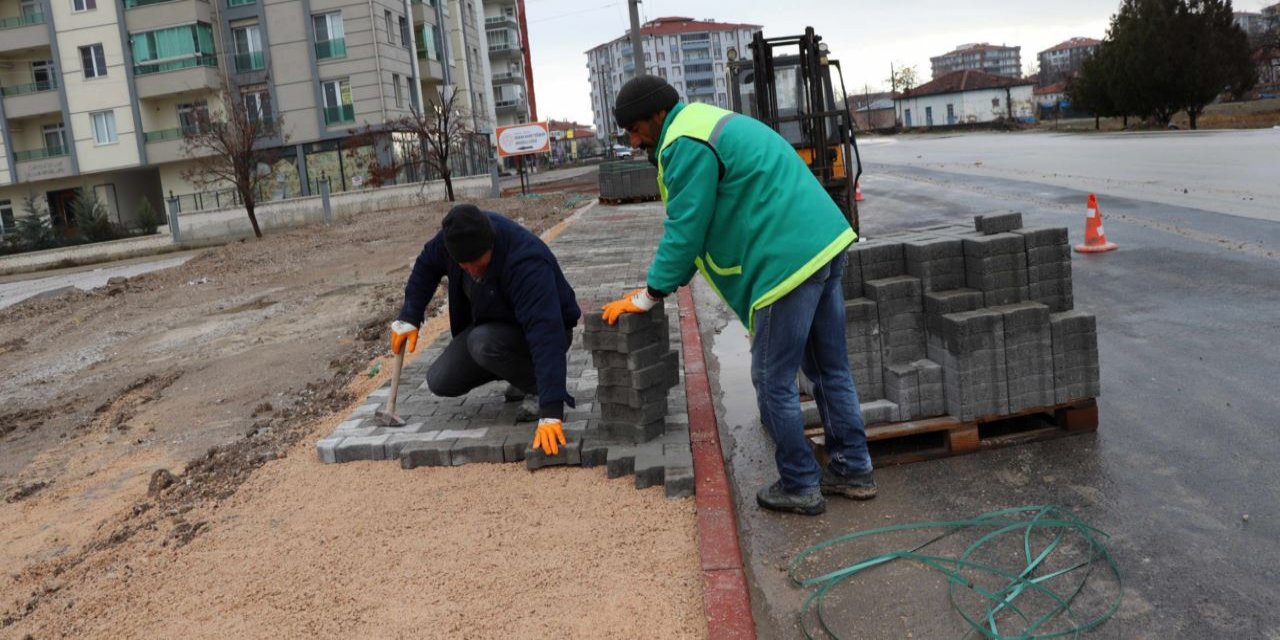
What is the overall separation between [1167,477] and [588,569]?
2.54 meters

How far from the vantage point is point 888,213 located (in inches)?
691

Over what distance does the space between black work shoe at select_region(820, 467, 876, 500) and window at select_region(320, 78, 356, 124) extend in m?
40.0

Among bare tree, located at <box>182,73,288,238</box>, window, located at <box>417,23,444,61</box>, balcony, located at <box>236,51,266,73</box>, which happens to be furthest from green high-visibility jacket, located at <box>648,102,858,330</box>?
window, located at <box>417,23,444,61</box>

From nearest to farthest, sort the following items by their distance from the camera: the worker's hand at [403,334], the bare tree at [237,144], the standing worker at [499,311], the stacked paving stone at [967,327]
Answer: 1. the stacked paving stone at [967,327]
2. the standing worker at [499,311]
3. the worker's hand at [403,334]
4. the bare tree at [237,144]

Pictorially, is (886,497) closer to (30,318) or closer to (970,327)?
(970,327)

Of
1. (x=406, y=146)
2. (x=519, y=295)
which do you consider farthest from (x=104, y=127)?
(x=519, y=295)

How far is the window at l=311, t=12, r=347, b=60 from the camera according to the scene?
41.2 m

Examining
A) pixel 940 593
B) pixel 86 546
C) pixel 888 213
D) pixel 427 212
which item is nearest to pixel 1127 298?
pixel 940 593

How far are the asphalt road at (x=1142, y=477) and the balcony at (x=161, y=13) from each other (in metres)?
Result: 39.0

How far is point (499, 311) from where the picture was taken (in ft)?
18.5

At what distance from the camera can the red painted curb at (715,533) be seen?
3.46m

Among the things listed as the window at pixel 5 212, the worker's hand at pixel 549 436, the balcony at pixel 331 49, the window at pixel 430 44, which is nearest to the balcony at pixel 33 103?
the window at pixel 5 212

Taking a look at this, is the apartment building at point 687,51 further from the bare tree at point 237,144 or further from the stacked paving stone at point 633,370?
the stacked paving stone at point 633,370

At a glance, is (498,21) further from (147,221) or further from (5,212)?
(147,221)
